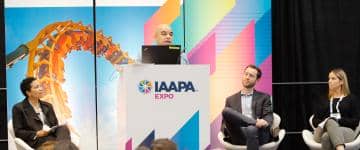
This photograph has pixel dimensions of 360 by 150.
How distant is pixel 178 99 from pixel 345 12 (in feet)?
10.8

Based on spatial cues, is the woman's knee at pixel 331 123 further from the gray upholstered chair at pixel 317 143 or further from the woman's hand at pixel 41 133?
the woman's hand at pixel 41 133

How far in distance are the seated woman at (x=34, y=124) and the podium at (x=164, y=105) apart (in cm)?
142

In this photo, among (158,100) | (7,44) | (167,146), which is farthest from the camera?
(7,44)

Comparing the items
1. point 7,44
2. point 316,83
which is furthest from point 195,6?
point 7,44

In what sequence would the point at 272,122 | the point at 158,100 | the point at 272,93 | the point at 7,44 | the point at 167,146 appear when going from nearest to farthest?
the point at 167,146
the point at 158,100
the point at 272,122
the point at 7,44
the point at 272,93

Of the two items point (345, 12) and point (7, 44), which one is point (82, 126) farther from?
point (345, 12)

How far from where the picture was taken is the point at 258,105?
4.35 m

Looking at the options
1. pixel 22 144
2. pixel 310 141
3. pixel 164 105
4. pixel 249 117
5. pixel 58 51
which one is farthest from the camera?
pixel 58 51

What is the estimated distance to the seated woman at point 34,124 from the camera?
4.03 m

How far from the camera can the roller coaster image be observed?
Result: 4.91 metres

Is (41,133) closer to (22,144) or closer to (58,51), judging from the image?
(22,144)

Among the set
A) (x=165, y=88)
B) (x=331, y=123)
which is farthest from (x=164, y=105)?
(x=331, y=123)

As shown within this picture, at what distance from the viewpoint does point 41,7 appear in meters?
4.91

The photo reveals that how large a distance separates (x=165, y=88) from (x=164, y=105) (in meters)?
0.10
